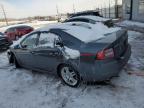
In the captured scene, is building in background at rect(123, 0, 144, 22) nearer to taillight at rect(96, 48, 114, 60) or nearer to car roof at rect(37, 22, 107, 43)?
car roof at rect(37, 22, 107, 43)

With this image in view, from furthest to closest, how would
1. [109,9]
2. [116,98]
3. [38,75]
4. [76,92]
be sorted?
1. [109,9]
2. [38,75]
3. [76,92]
4. [116,98]

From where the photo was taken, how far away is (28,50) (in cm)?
648

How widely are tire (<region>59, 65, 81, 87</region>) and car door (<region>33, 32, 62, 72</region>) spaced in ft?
0.79

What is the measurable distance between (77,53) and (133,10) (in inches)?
710

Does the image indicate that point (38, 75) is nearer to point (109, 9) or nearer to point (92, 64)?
point (92, 64)

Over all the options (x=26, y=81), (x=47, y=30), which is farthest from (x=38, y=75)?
(x=47, y=30)

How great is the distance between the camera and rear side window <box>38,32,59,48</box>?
18.4 feet

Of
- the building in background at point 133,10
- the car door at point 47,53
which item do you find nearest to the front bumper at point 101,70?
the car door at point 47,53

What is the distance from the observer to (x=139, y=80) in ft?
17.5

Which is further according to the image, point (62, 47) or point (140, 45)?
point (140, 45)

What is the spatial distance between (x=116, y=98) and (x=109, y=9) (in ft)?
88.7

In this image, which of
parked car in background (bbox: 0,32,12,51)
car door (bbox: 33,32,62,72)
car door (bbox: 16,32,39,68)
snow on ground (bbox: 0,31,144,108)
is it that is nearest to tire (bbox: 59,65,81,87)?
snow on ground (bbox: 0,31,144,108)

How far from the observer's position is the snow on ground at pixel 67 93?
14.7ft

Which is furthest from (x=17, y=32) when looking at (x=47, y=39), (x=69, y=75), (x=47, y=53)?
(x=69, y=75)
